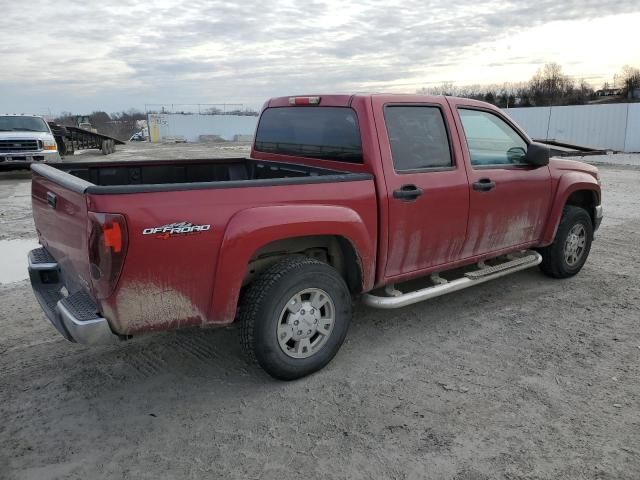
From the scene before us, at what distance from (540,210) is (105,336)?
4.07 metres

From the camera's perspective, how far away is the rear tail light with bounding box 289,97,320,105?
4.45 m

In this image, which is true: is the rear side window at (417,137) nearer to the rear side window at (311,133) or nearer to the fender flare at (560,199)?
the rear side window at (311,133)

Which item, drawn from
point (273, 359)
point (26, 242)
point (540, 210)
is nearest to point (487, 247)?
point (540, 210)

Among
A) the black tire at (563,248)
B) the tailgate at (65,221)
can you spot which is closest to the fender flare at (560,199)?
the black tire at (563,248)

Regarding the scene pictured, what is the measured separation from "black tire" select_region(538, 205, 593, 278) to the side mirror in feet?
2.90

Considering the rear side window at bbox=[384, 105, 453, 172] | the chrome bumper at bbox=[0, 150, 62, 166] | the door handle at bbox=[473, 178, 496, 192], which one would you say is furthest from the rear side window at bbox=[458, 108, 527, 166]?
the chrome bumper at bbox=[0, 150, 62, 166]

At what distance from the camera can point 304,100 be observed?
15.0 feet

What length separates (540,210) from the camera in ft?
17.2

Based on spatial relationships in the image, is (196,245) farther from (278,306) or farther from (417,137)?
(417,137)

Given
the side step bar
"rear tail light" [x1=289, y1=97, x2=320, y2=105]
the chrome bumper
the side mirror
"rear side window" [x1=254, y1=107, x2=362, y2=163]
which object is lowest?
the side step bar

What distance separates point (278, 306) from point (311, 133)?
1.74m

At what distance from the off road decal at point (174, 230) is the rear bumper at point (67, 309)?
57 cm

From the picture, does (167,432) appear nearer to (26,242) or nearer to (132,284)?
(132,284)

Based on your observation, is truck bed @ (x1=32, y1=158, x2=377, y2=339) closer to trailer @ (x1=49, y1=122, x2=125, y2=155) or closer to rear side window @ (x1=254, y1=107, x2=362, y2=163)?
rear side window @ (x1=254, y1=107, x2=362, y2=163)
